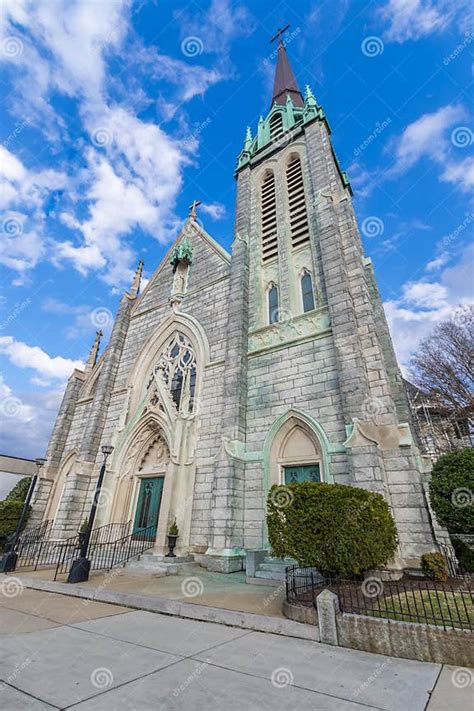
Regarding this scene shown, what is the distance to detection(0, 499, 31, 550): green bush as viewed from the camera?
542 inches

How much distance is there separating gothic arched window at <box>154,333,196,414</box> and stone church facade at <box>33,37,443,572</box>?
2.5 inches

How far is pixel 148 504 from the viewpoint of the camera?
1280cm

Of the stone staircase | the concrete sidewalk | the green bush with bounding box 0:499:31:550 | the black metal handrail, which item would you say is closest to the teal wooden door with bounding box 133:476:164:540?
the black metal handrail

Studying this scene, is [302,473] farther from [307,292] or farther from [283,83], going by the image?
[283,83]

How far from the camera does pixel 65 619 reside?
5.04 m

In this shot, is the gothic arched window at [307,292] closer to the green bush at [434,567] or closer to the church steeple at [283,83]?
the green bush at [434,567]

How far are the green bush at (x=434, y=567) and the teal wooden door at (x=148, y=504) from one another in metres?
8.75

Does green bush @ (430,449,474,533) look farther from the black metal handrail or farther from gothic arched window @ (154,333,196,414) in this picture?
the black metal handrail

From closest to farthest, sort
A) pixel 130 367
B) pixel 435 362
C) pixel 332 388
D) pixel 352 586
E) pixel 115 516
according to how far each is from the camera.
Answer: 1. pixel 352 586
2. pixel 332 388
3. pixel 115 516
4. pixel 130 367
5. pixel 435 362

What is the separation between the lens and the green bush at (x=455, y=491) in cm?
792

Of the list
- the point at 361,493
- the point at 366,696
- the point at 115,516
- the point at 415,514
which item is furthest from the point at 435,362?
the point at 366,696

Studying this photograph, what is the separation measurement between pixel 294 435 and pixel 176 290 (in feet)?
32.4

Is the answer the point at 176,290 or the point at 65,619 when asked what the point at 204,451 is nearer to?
the point at 65,619

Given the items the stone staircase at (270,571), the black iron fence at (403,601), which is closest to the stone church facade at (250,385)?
the stone staircase at (270,571)
